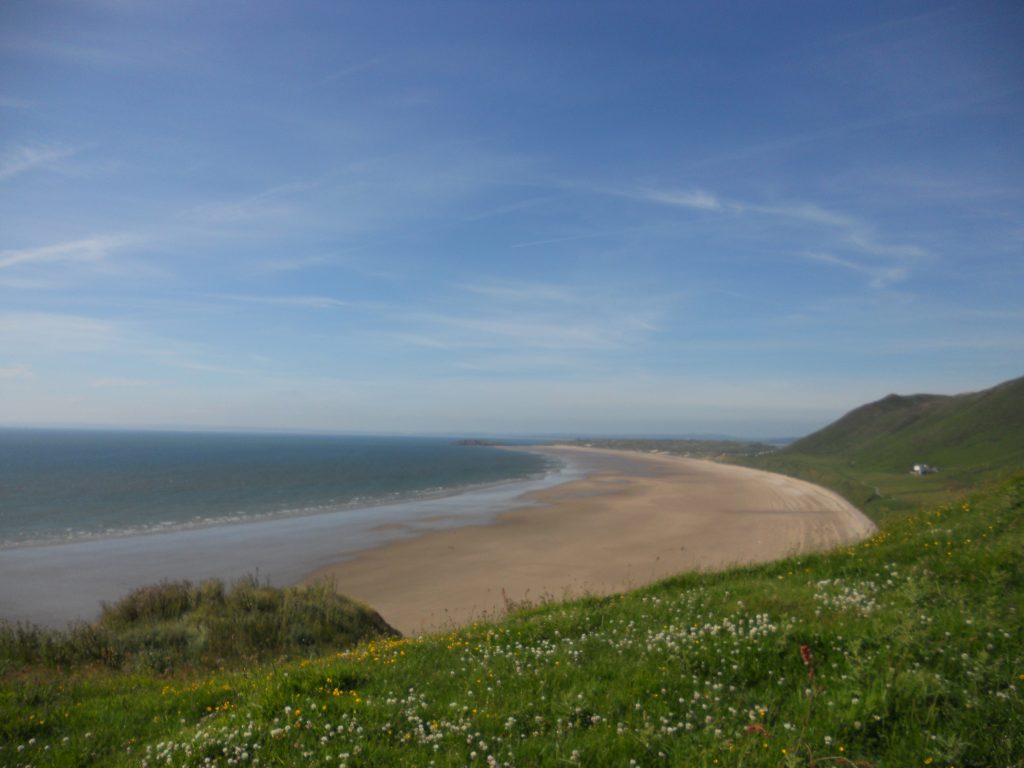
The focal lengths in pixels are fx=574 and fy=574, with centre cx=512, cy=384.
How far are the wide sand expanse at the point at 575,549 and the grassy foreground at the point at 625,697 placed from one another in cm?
422

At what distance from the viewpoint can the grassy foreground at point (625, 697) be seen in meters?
4.12

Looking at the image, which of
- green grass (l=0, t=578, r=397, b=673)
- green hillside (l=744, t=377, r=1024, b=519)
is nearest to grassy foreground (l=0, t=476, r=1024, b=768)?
green grass (l=0, t=578, r=397, b=673)

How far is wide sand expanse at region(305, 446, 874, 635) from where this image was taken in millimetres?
18531

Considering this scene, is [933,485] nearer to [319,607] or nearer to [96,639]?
[319,607]

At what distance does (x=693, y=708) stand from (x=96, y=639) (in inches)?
393

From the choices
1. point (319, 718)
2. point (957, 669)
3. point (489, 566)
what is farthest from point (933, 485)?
point (319, 718)

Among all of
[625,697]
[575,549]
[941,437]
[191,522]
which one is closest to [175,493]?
[191,522]

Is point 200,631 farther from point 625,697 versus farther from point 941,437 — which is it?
point 941,437

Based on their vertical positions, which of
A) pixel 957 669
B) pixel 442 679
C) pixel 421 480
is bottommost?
pixel 421 480

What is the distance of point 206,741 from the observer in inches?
172

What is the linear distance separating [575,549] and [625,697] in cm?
2240

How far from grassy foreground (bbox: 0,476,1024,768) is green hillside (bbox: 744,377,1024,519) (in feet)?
86.8

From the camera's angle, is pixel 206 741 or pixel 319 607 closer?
pixel 206 741

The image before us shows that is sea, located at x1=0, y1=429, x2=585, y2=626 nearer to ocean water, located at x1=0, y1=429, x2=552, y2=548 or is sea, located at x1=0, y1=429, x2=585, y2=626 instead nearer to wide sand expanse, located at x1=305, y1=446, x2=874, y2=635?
ocean water, located at x1=0, y1=429, x2=552, y2=548
